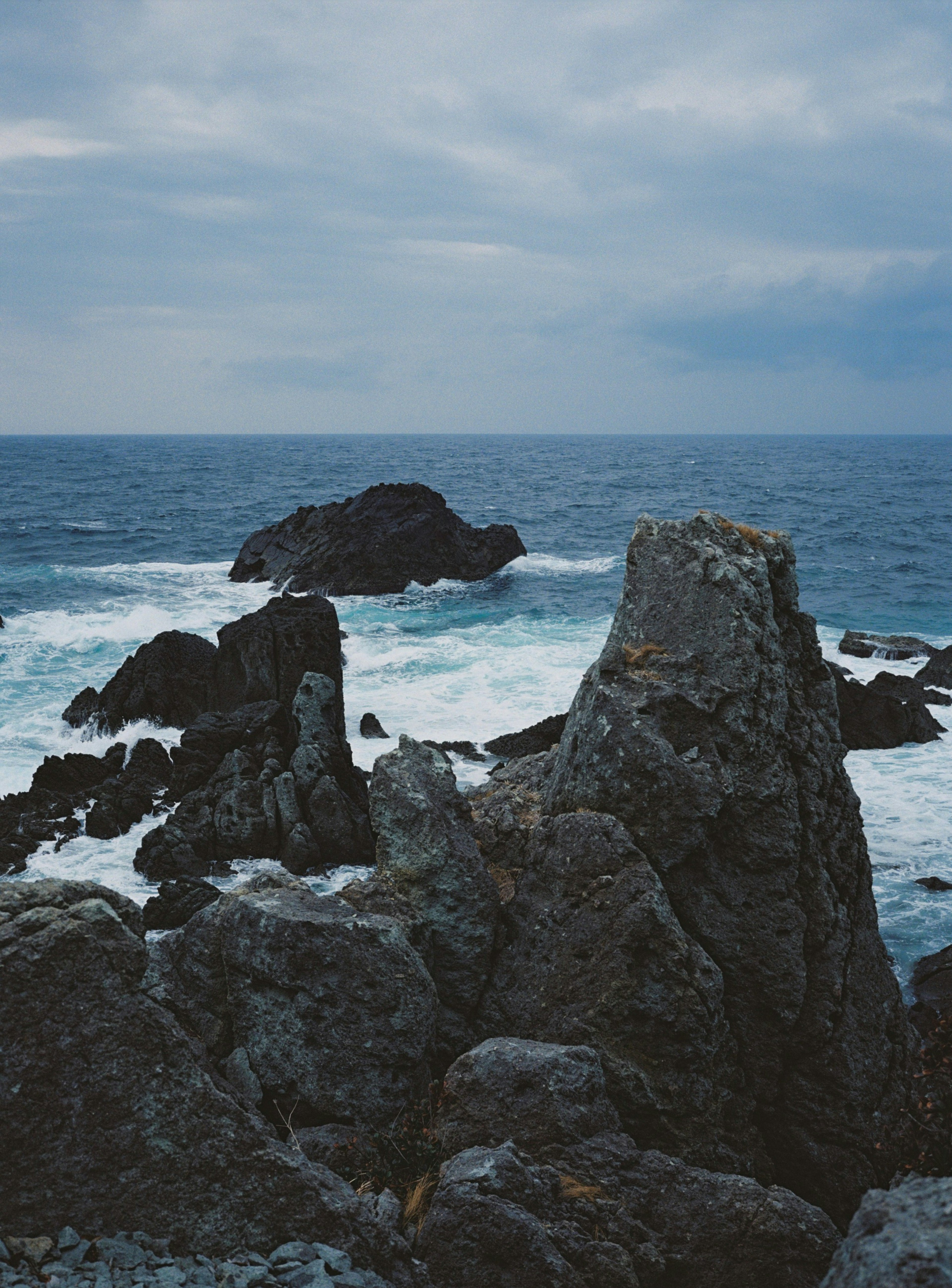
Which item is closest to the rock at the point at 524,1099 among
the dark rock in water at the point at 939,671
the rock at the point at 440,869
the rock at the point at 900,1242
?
the rock at the point at 440,869

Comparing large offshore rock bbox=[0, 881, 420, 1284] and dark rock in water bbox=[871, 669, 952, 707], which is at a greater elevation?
large offshore rock bbox=[0, 881, 420, 1284]

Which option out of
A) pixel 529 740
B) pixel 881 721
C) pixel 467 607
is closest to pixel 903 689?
pixel 881 721

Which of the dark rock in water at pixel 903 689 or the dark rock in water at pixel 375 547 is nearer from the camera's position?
the dark rock in water at pixel 903 689

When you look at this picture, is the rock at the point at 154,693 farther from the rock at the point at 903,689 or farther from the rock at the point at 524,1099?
the rock at the point at 524,1099

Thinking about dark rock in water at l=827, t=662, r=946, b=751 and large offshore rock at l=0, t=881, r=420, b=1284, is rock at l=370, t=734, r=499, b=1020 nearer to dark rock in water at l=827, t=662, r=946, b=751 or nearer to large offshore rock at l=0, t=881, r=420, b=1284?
large offshore rock at l=0, t=881, r=420, b=1284

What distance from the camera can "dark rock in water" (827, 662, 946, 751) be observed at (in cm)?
2859

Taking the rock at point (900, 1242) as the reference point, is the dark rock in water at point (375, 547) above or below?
above

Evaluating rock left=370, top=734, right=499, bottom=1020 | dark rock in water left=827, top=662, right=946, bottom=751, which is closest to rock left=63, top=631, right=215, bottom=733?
rock left=370, top=734, right=499, bottom=1020

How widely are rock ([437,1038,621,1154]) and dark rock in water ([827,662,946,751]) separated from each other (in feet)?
75.4

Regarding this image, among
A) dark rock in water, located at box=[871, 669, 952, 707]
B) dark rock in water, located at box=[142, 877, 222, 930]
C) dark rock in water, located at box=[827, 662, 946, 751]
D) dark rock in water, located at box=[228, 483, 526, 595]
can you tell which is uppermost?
dark rock in water, located at box=[228, 483, 526, 595]

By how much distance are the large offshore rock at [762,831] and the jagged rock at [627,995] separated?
1.69 feet

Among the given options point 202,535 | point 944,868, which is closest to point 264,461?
point 202,535

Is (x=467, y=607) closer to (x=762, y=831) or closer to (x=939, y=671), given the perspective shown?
(x=939, y=671)

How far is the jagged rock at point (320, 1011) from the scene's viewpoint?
27.8ft
